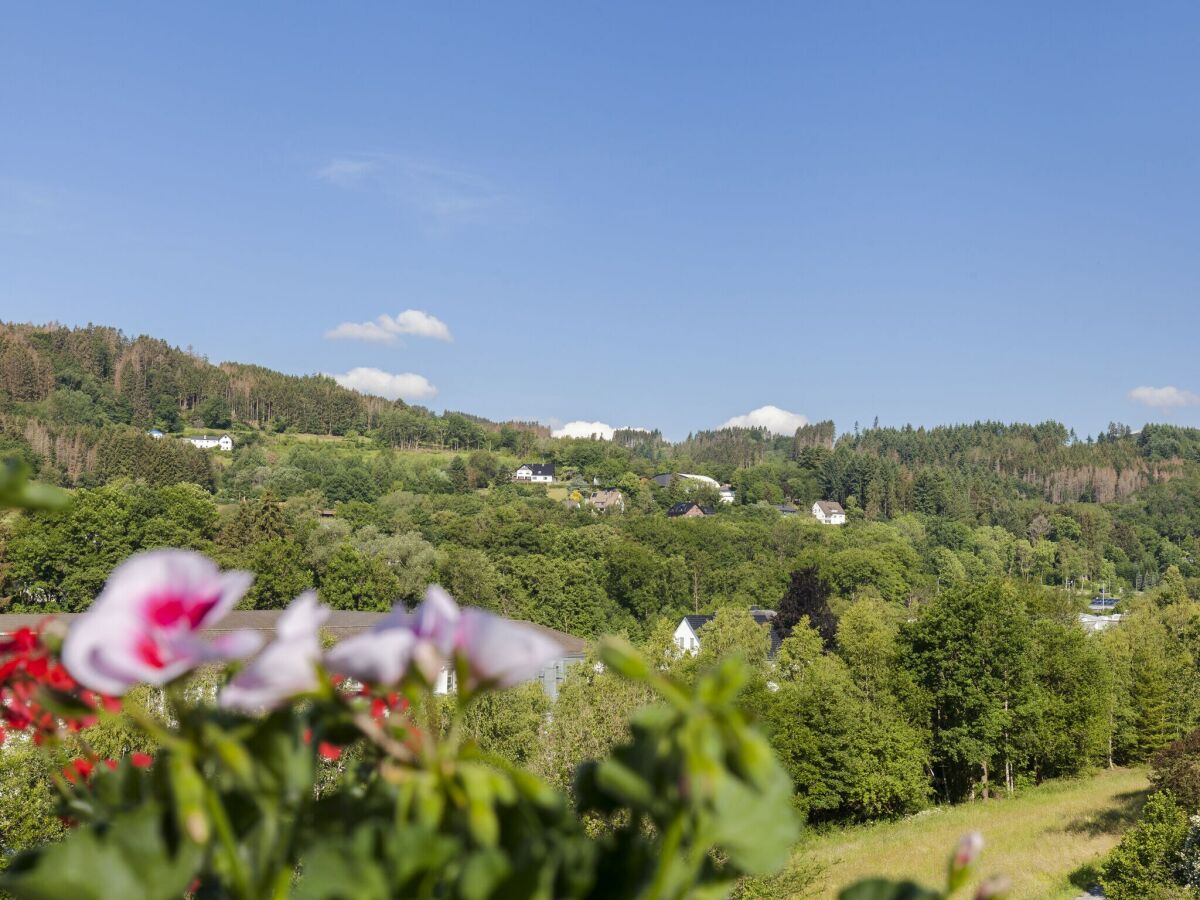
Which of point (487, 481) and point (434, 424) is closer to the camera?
point (487, 481)

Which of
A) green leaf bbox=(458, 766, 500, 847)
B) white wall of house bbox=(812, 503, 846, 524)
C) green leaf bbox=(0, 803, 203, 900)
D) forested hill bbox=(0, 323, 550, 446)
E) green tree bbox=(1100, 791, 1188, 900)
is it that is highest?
forested hill bbox=(0, 323, 550, 446)

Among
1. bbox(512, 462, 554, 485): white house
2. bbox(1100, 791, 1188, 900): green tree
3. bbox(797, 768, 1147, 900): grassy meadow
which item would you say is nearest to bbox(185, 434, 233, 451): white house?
bbox(512, 462, 554, 485): white house

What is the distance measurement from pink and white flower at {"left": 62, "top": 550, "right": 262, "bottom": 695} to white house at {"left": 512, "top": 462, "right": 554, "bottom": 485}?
119 meters

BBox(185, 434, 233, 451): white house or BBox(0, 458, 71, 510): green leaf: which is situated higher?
BBox(185, 434, 233, 451): white house

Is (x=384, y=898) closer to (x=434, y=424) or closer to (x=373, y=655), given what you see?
(x=373, y=655)

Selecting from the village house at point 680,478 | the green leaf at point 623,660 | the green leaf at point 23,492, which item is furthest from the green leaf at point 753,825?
the village house at point 680,478

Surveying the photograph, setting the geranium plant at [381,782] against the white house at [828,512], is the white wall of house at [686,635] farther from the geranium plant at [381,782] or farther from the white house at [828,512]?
the white house at [828,512]

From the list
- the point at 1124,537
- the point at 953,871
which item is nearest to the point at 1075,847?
the point at 953,871

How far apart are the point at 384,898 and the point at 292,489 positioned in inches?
3634

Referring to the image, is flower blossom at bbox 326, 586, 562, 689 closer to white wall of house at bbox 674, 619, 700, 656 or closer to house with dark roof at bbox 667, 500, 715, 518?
white wall of house at bbox 674, 619, 700, 656

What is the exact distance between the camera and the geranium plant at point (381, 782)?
2.57 feet

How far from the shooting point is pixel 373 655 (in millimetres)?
784

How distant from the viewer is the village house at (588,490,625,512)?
343 feet

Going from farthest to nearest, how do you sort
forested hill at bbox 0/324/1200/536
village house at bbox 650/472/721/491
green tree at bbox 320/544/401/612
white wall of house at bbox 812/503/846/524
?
village house at bbox 650/472/721/491 → white wall of house at bbox 812/503/846/524 → forested hill at bbox 0/324/1200/536 → green tree at bbox 320/544/401/612
